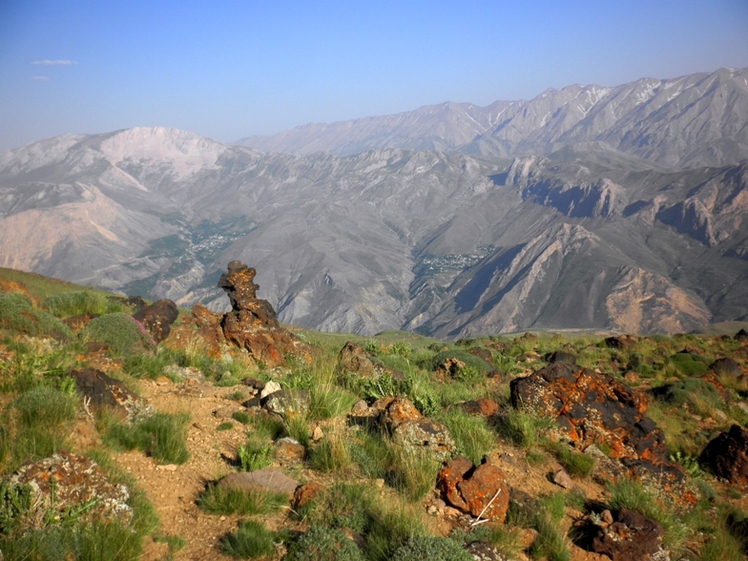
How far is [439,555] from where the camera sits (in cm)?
440

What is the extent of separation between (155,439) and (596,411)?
6.97m

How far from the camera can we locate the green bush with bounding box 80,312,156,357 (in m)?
9.57

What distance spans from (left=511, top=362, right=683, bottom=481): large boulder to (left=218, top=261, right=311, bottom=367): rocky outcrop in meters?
6.35

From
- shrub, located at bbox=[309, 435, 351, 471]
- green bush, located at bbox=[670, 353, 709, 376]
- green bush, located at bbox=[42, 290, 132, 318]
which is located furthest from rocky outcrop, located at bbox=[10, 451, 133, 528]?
green bush, located at bbox=[670, 353, 709, 376]

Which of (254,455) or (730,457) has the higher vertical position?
(254,455)

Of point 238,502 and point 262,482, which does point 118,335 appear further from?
point 238,502

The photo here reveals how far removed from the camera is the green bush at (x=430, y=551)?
4.36m

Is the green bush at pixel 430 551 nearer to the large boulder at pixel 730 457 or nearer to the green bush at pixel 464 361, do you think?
the large boulder at pixel 730 457

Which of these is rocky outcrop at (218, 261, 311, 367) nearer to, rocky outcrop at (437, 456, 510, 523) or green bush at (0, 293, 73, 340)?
green bush at (0, 293, 73, 340)

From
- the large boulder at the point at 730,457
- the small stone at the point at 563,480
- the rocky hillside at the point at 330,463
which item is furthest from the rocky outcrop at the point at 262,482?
the large boulder at the point at 730,457

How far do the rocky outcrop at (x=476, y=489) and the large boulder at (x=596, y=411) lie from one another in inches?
109

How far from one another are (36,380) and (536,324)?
17417cm

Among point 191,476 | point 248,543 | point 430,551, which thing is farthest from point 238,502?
point 430,551

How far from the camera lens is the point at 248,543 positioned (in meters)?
4.42
